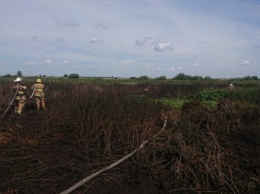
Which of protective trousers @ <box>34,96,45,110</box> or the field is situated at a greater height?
protective trousers @ <box>34,96,45,110</box>

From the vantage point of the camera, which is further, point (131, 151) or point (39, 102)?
point (39, 102)

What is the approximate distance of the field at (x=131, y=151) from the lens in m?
6.09

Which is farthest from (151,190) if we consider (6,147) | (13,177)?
(6,147)

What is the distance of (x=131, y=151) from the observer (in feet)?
24.5

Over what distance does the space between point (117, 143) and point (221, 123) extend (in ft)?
10.1

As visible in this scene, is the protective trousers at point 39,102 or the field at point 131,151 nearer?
the field at point 131,151

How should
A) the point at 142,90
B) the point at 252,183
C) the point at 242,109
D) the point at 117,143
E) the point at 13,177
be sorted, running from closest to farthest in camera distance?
the point at 252,183, the point at 13,177, the point at 117,143, the point at 242,109, the point at 142,90

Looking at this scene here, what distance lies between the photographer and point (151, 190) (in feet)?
19.9

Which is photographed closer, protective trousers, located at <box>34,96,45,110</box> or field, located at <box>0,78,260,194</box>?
field, located at <box>0,78,260,194</box>

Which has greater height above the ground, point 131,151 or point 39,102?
point 39,102

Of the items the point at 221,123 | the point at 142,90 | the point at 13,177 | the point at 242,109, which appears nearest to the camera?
the point at 13,177

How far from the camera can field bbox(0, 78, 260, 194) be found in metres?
6.09

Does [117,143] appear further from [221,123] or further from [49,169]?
[221,123]

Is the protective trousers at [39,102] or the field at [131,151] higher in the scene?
the protective trousers at [39,102]
